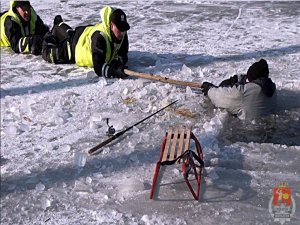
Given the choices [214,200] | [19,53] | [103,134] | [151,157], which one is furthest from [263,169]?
[19,53]

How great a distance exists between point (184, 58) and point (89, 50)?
4.56 feet

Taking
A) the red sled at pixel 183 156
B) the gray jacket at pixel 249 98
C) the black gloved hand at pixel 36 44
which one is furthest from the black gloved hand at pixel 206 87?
the black gloved hand at pixel 36 44

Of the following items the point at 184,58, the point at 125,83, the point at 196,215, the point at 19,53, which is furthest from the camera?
the point at 19,53

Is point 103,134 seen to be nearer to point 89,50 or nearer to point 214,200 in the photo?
point 214,200

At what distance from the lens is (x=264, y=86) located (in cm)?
508

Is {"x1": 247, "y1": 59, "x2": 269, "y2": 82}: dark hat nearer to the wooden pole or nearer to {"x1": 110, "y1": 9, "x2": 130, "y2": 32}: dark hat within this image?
the wooden pole

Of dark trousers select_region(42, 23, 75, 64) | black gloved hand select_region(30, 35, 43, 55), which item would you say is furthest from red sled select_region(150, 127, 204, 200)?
black gloved hand select_region(30, 35, 43, 55)

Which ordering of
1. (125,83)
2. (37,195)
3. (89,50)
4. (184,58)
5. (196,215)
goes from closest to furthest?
(196,215) < (37,195) < (125,83) < (89,50) < (184,58)

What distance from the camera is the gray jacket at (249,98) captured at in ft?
16.6

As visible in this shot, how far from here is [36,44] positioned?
24.6 ft

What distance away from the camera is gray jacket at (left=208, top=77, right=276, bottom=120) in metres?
5.07

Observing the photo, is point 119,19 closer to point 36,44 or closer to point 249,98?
point 36,44
